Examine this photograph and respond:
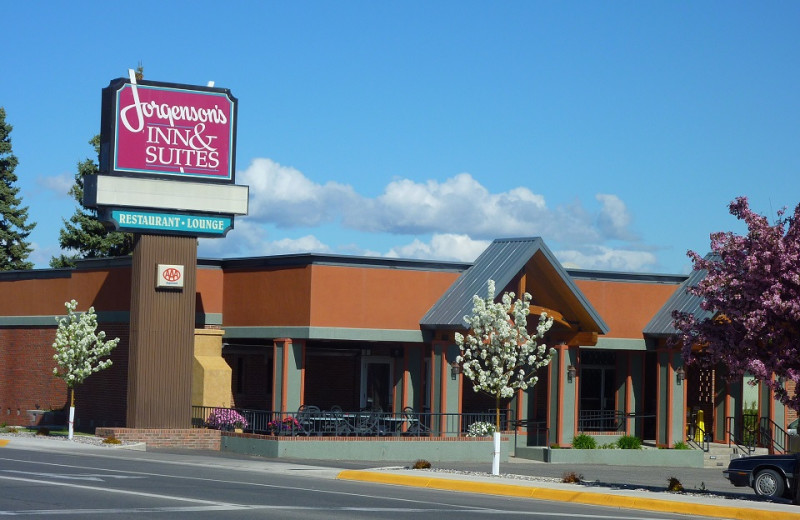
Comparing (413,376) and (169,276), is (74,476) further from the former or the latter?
(413,376)

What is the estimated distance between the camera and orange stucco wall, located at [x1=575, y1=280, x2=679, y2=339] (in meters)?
39.5

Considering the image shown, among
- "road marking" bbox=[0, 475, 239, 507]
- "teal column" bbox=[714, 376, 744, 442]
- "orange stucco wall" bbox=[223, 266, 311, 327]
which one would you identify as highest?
"orange stucco wall" bbox=[223, 266, 311, 327]

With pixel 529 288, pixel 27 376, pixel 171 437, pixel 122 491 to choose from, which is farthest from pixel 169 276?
pixel 122 491

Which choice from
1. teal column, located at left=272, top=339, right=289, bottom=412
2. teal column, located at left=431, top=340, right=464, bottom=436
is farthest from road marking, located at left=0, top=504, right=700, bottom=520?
teal column, located at left=431, top=340, right=464, bottom=436

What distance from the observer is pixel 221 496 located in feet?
66.1

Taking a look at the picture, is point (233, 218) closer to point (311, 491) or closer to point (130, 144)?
point (130, 144)

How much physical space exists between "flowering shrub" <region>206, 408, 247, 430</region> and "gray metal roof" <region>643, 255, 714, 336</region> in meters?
13.6

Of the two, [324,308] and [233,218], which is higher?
[233,218]

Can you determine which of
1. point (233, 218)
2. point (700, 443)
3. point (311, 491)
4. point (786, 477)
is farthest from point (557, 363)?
point (311, 491)

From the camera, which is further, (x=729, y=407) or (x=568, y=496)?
(x=729, y=407)

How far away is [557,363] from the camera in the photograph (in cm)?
3738

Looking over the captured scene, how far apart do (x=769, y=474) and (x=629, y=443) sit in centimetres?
1395

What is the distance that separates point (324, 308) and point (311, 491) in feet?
42.5

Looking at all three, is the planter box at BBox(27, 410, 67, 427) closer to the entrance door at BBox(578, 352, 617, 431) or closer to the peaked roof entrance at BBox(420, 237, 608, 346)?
the peaked roof entrance at BBox(420, 237, 608, 346)
